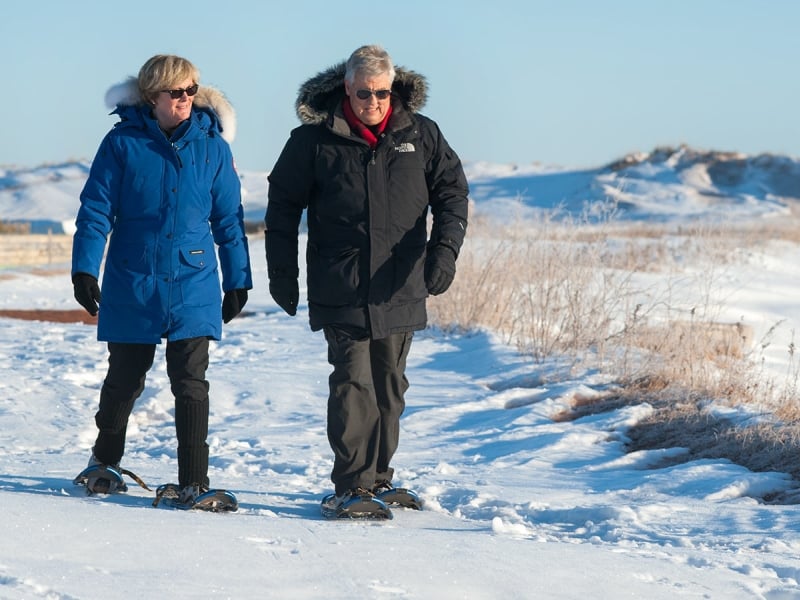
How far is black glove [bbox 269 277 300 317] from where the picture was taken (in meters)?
→ 5.19

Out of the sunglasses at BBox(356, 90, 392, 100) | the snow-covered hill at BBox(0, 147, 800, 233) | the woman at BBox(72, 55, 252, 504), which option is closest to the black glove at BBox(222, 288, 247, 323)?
the woman at BBox(72, 55, 252, 504)

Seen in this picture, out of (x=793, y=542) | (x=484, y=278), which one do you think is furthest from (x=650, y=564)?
(x=484, y=278)

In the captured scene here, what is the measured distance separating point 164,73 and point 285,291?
0.91 m

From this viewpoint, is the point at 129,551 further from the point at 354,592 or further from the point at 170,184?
the point at 170,184

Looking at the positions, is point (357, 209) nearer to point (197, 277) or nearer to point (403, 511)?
point (197, 277)

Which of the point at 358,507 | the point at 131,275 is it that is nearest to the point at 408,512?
the point at 358,507

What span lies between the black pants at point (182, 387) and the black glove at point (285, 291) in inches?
13.0

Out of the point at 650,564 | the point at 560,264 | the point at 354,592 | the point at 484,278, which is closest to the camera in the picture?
the point at 354,592

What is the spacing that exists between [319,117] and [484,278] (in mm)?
6886

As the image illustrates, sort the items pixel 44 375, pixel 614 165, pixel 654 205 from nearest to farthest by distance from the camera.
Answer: pixel 44 375 < pixel 654 205 < pixel 614 165

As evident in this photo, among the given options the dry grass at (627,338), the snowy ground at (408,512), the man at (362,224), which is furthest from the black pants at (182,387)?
the dry grass at (627,338)

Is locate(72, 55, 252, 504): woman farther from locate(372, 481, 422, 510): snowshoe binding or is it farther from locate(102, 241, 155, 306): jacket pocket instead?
locate(372, 481, 422, 510): snowshoe binding

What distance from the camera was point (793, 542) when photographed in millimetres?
4859

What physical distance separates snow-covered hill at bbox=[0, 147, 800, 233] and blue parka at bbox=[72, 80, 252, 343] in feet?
127
